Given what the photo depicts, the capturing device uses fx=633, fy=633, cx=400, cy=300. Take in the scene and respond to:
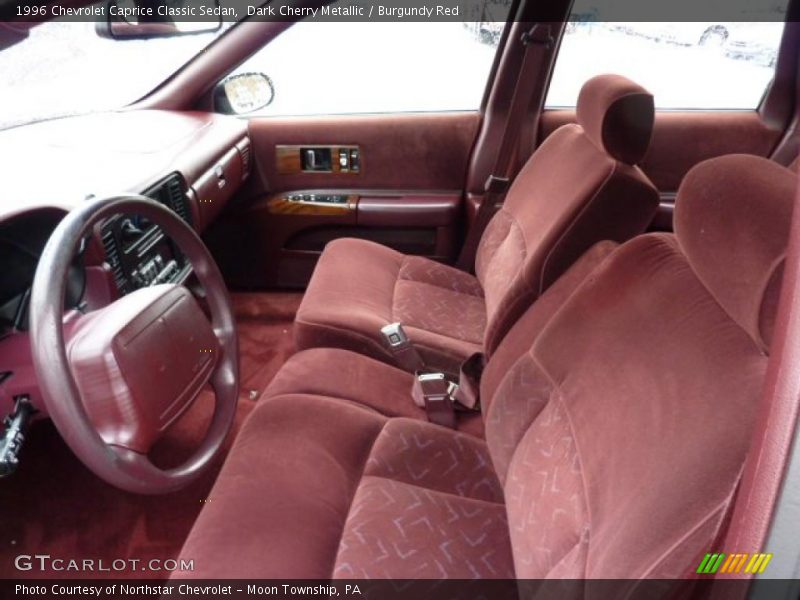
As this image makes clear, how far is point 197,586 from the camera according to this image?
88 cm

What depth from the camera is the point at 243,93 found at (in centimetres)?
232

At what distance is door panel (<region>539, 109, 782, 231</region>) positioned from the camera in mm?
2182

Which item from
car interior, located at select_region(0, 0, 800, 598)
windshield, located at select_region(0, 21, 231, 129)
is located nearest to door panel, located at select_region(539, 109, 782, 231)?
car interior, located at select_region(0, 0, 800, 598)

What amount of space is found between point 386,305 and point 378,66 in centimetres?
103

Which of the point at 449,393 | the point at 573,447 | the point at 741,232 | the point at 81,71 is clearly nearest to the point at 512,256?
the point at 449,393

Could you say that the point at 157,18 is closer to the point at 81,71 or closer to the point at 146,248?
the point at 81,71

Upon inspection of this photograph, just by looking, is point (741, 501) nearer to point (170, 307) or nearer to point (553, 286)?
point (553, 286)

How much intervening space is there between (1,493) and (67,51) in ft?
3.85

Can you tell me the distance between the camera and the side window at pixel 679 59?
83.0 inches

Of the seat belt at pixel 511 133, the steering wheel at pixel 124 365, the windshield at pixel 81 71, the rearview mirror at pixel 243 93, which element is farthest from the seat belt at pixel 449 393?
the rearview mirror at pixel 243 93

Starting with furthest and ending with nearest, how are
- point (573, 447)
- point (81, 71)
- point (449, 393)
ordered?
point (81, 71)
point (449, 393)
point (573, 447)

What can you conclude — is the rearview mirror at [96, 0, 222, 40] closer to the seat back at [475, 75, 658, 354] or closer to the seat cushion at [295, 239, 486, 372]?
the seat cushion at [295, 239, 486, 372]

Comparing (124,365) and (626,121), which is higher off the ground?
(626,121)

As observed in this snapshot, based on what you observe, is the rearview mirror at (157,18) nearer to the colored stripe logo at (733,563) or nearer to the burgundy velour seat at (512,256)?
the burgundy velour seat at (512,256)
